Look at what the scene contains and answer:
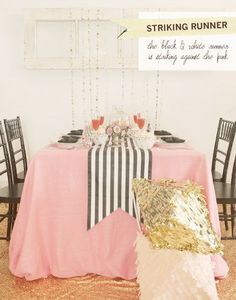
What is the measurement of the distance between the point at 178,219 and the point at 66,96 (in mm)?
2724

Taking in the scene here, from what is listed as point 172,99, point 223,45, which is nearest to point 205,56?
point 223,45

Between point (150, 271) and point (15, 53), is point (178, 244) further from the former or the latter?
point (15, 53)

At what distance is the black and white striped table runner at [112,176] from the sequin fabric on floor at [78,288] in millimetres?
341

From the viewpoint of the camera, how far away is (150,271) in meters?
1.75

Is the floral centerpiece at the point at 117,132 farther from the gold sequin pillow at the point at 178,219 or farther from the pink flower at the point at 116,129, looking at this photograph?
the gold sequin pillow at the point at 178,219

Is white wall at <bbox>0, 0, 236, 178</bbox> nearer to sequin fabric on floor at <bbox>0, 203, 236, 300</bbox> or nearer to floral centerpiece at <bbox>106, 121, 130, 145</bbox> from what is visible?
floral centerpiece at <bbox>106, 121, 130, 145</bbox>

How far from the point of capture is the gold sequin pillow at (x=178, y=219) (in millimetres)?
1607

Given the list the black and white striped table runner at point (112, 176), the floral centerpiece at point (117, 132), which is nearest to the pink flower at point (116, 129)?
the floral centerpiece at point (117, 132)

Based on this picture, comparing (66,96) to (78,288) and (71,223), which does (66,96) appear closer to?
(71,223)

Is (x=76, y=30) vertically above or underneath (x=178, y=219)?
above

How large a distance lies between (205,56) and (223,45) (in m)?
0.20

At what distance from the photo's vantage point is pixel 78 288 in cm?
231

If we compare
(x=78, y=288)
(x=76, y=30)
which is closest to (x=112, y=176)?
(x=78, y=288)

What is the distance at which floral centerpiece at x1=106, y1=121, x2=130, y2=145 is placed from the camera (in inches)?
105
